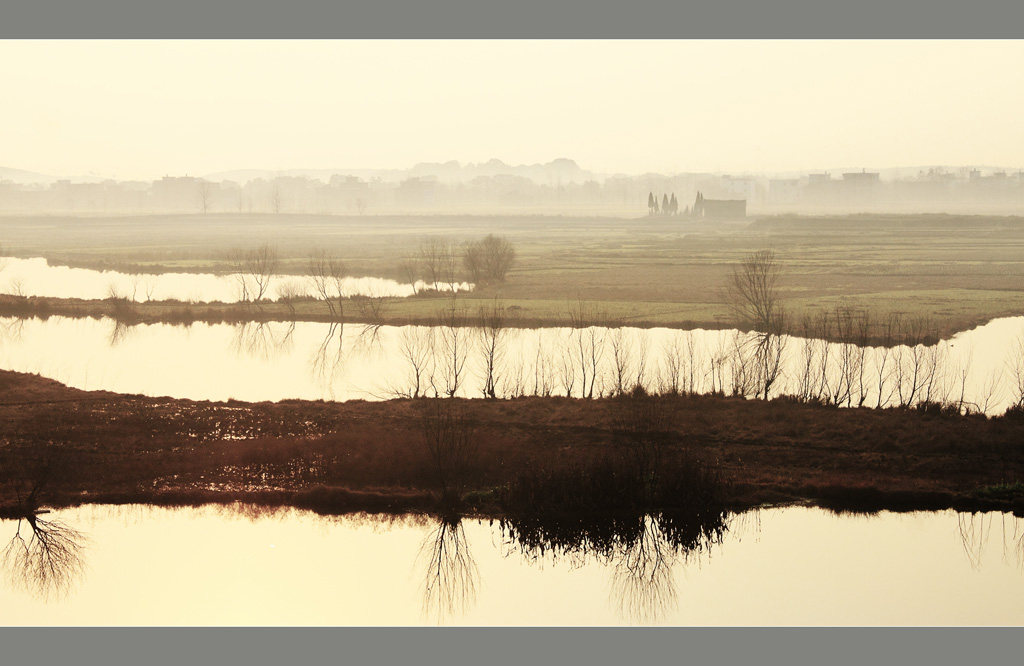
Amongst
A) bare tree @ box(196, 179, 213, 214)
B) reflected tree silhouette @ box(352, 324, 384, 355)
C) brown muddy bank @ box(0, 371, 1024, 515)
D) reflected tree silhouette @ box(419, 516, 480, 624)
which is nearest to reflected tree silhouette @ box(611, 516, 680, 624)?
brown muddy bank @ box(0, 371, 1024, 515)

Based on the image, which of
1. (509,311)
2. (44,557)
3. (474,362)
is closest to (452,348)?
(474,362)

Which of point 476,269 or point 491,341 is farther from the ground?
point 476,269

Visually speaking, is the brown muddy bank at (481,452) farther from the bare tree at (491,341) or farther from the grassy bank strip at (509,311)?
the grassy bank strip at (509,311)

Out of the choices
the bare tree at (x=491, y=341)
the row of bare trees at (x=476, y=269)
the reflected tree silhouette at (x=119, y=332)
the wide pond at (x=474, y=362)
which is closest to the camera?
the bare tree at (x=491, y=341)

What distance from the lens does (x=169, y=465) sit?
50.9 feet

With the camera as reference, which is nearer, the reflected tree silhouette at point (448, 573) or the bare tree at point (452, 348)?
the reflected tree silhouette at point (448, 573)

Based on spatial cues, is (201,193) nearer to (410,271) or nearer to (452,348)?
(410,271)

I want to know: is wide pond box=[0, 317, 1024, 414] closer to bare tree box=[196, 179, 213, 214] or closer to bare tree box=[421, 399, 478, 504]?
bare tree box=[421, 399, 478, 504]

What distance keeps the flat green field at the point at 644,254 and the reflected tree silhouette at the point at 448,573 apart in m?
17.0

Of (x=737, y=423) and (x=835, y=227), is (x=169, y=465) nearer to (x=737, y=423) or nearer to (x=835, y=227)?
(x=737, y=423)

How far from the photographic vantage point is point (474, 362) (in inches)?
888

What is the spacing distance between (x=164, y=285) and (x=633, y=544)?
33852 millimetres

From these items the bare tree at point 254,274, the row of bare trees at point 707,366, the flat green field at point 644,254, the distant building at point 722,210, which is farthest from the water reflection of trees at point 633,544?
the distant building at point 722,210

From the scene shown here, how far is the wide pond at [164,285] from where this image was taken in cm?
3734
